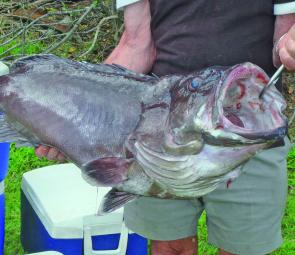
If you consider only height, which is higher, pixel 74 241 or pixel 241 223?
pixel 241 223

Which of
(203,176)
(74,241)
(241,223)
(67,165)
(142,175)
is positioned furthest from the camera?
(67,165)

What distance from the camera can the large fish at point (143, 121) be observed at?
6.37 ft

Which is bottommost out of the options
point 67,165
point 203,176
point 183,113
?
point 67,165

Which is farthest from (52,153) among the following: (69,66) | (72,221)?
(72,221)

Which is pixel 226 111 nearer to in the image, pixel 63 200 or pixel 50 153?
pixel 50 153

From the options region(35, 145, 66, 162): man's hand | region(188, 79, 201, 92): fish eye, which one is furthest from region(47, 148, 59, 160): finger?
region(188, 79, 201, 92): fish eye

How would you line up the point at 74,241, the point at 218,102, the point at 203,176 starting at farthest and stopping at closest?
the point at 74,241 < the point at 203,176 < the point at 218,102

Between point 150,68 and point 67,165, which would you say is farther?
point 67,165

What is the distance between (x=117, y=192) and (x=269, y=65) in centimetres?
88

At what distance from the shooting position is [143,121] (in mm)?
2219

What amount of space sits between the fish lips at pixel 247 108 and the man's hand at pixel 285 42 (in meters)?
0.24

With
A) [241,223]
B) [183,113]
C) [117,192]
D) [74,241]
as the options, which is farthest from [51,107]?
[74,241]

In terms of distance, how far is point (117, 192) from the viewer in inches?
90.0

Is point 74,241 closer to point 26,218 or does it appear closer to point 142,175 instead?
point 26,218
